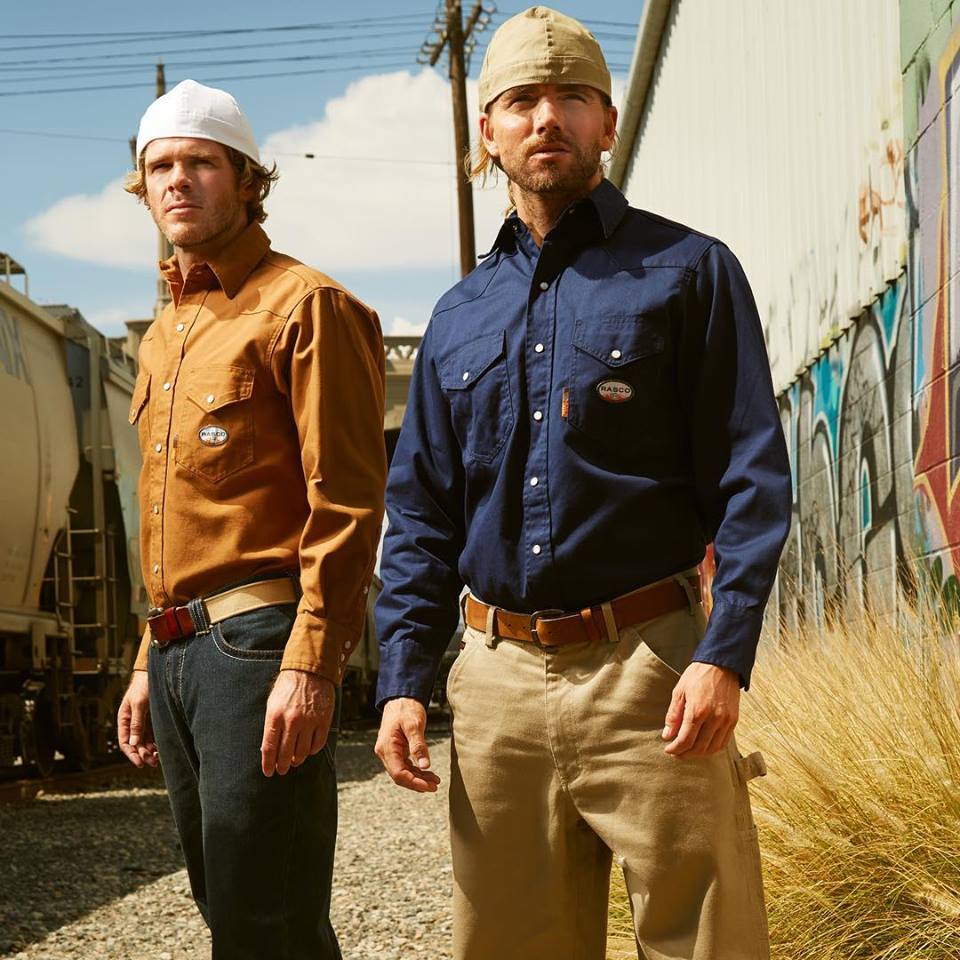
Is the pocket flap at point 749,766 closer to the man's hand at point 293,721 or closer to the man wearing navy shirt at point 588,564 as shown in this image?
the man wearing navy shirt at point 588,564

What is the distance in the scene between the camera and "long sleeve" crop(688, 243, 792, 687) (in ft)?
7.80

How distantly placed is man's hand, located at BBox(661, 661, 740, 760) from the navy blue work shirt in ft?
0.10

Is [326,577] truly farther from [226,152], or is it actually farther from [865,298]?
[865,298]

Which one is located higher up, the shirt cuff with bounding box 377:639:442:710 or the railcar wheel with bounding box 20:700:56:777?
the shirt cuff with bounding box 377:639:442:710

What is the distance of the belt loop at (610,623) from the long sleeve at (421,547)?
35cm

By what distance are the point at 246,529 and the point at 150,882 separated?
5217 mm

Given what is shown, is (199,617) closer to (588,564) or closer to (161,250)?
(588,564)

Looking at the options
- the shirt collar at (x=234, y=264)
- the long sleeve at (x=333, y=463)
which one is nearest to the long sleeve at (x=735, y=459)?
the long sleeve at (x=333, y=463)

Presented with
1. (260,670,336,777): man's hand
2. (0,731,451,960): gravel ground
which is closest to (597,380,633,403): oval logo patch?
(260,670,336,777): man's hand

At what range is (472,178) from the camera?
303 centimetres

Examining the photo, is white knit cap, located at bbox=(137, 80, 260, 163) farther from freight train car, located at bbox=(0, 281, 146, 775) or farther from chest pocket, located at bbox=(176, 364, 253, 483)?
freight train car, located at bbox=(0, 281, 146, 775)

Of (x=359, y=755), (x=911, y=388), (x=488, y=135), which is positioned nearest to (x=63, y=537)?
(x=359, y=755)

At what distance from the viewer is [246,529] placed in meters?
2.93

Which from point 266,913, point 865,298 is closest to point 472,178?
point 266,913
